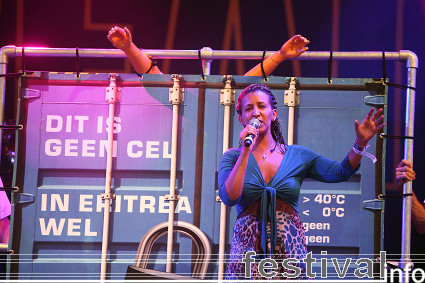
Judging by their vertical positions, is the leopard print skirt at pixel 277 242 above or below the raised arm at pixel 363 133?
below

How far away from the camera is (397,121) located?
507 centimetres

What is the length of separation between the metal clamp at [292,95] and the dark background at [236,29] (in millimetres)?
1677

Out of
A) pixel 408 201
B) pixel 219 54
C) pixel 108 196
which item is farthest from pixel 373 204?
pixel 108 196

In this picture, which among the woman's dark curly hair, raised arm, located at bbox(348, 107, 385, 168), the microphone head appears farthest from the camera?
the woman's dark curly hair

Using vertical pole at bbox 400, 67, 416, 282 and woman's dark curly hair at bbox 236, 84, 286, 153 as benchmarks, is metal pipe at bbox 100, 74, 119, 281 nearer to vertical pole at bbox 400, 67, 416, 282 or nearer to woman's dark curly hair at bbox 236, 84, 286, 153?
woman's dark curly hair at bbox 236, 84, 286, 153

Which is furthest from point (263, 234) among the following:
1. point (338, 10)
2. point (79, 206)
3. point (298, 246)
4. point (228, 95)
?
point (338, 10)

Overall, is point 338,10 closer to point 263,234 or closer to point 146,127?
point 146,127

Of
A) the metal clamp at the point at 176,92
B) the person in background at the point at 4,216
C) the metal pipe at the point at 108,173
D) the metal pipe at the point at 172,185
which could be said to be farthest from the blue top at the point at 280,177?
the person in background at the point at 4,216

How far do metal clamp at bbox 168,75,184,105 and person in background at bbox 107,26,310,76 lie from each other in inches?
8.4

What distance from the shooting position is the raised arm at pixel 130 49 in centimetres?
343

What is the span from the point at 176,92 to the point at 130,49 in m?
0.42

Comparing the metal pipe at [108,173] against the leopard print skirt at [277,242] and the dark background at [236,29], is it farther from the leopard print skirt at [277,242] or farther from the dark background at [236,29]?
the dark background at [236,29]

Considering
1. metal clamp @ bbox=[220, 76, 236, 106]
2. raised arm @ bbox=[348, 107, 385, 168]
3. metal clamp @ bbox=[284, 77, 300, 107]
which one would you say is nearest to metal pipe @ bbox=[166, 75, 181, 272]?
metal clamp @ bbox=[220, 76, 236, 106]

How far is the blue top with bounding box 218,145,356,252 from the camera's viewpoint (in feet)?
9.48
